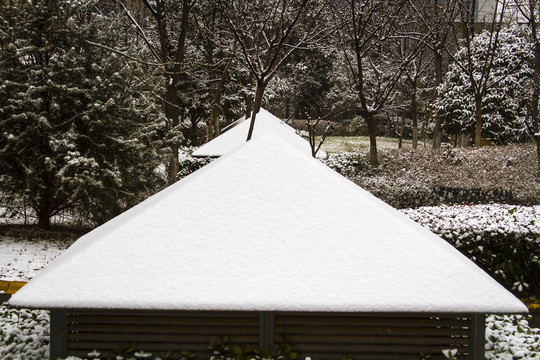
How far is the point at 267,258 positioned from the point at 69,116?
24.9 feet

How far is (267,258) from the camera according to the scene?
3348mm

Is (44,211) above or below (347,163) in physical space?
below

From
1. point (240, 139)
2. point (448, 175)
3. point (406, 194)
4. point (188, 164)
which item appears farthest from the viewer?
point (188, 164)

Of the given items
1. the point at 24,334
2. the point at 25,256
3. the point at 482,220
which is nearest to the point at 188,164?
the point at 25,256

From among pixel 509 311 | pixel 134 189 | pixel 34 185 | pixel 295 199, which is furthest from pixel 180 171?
pixel 509 311

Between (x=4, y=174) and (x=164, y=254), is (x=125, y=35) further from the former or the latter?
(x=164, y=254)

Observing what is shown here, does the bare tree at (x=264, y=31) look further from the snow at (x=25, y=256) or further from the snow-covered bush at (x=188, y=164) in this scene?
the snow-covered bush at (x=188, y=164)

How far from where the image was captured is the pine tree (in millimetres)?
8766

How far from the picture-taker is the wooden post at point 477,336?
10.8 ft

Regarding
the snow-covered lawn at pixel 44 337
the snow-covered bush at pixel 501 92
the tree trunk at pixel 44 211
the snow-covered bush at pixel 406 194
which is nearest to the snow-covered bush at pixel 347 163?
the snow-covered bush at pixel 406 194

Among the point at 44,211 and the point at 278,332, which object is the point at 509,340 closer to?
the point at 278,332

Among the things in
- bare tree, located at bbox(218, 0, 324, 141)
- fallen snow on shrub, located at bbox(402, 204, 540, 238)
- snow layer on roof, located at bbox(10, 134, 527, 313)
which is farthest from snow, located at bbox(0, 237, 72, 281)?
fallen snow on shrub, located at bbox(402, 204, 540, 238)

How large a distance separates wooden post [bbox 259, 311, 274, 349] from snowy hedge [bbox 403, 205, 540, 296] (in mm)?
4368

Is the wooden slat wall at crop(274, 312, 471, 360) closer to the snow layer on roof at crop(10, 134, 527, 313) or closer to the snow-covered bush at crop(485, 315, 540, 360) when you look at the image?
the snow layer on roof at crop(10, 134, 527, 313)
